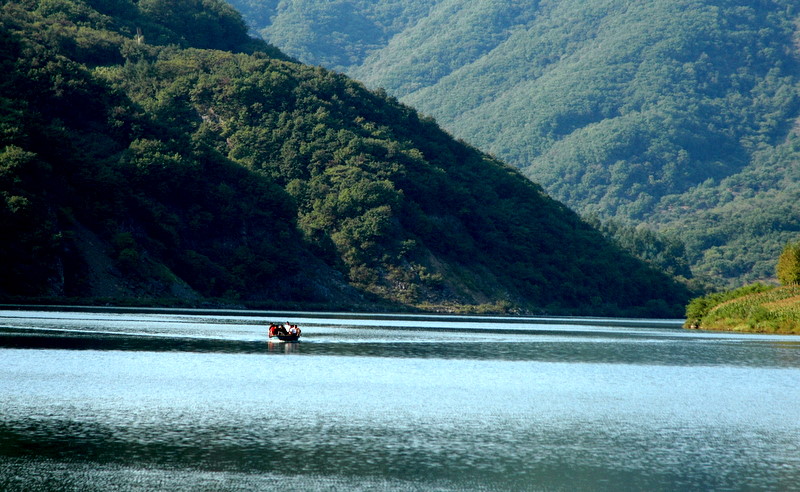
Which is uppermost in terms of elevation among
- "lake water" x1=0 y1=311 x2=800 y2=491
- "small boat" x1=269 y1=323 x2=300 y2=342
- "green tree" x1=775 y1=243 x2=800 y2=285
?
"green tree" x1=775 y1=243 x2=800 y2=285

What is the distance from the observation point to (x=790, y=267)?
376 ft

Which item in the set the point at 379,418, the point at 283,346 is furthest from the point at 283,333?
the point at 379,418

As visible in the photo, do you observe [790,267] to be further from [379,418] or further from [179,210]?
[179,210]

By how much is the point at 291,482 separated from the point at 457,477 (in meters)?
5.00

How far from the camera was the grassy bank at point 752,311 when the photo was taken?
10400 cm

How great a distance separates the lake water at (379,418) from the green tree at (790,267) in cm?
4251

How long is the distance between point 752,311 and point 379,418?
260 feet

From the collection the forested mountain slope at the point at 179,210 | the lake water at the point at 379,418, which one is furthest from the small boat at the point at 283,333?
the forested mountain slope at the point at 179,210

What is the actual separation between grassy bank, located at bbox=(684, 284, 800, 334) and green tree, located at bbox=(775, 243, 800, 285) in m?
1.19

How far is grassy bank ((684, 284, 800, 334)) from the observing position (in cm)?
10400

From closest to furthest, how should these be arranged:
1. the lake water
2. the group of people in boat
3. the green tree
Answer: the lake water < the group of people in boat < the green tree

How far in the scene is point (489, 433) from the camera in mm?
38562

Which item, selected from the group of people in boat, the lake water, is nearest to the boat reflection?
the lake water

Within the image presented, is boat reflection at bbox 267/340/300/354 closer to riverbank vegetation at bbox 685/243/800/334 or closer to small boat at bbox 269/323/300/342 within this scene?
small boat at bbox 269/323/300/342
